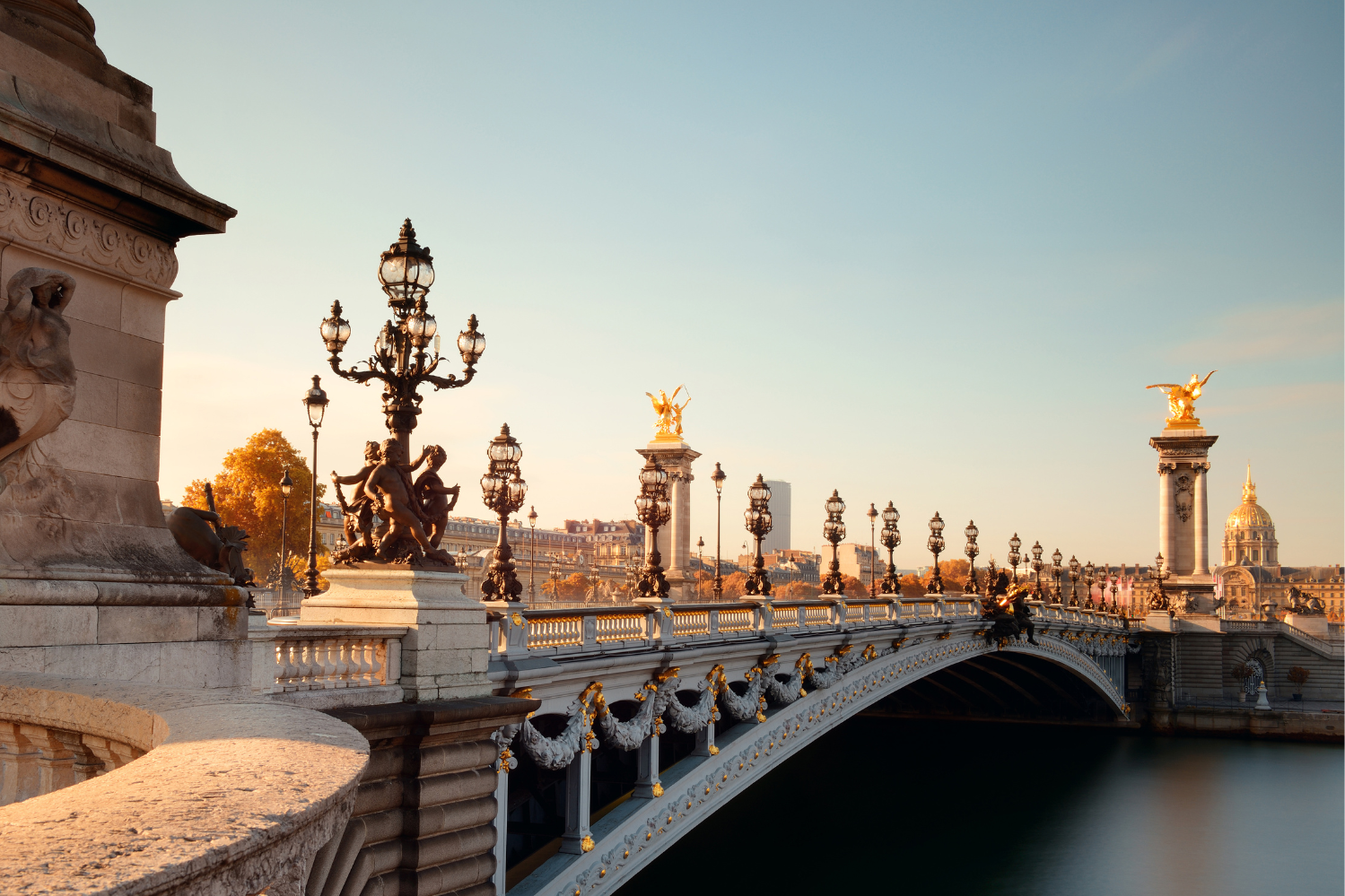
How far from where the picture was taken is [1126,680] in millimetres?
68750

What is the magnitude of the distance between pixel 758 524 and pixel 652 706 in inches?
289

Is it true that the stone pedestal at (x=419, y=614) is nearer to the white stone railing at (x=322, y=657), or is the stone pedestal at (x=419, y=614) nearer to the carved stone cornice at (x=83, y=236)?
the white stone railing at (x=322, y=657)

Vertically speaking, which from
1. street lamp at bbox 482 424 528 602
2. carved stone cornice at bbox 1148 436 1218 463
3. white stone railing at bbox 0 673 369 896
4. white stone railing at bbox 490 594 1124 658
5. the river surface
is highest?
carved stone cornice at bbox 1148 436 1218 463

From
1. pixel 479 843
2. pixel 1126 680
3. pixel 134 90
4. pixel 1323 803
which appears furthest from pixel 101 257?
pixel 1126 680

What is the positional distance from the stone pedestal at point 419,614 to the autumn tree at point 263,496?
44719 mm

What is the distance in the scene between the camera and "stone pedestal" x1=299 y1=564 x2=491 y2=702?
1172 cm

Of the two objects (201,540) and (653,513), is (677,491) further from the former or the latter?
(201,540)

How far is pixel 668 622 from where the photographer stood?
19.2 m

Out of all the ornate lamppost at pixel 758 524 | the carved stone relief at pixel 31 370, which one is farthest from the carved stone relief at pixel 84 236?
the ornate lamppost at pixel 758 524

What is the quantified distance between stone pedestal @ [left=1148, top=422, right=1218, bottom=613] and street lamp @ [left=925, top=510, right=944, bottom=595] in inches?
1685

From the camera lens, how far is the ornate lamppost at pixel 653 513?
19984 mm

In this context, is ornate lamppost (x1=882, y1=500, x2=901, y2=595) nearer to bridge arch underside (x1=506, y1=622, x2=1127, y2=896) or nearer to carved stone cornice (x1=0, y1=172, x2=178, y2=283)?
bridge arch underside (x1=506, y1=622, x2=1127, y2=896)

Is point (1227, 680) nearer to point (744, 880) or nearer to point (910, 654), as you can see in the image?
point (910, 654)

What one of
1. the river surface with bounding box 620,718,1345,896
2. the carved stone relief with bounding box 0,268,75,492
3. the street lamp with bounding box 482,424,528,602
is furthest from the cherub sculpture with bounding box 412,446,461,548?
the river surface with bounding box 620,718,1345,896
